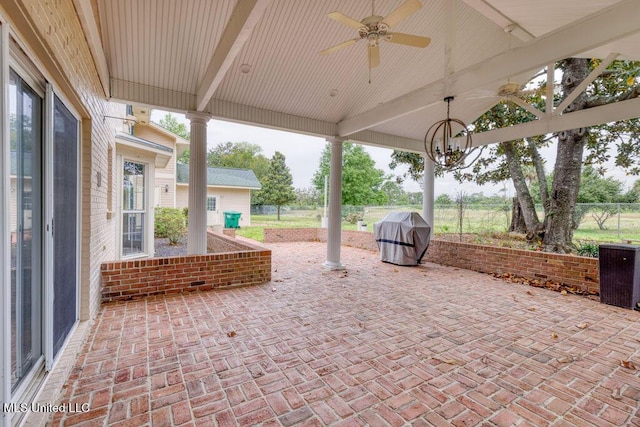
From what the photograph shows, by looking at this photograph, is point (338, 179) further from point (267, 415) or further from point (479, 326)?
point (267, 415)

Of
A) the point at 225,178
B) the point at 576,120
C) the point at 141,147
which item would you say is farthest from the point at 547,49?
the point at 225,178

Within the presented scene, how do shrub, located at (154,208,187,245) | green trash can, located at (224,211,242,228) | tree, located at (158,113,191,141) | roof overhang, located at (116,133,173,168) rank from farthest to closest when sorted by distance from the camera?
tree, located at (158,113,191,141)
green trash can, located at (224,211,242,228)
shrub, located at (154,208,187,245)
roof overhang, located at (116,133,173,168)

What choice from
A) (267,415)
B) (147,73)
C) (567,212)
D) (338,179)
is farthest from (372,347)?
(567,212)

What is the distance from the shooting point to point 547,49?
325 cm

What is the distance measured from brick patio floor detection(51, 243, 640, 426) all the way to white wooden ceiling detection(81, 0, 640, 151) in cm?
303

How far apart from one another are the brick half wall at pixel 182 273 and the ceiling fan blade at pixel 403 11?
400 cm

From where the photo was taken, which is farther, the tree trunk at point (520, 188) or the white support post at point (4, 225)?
the tree trunk at point (520, 188)

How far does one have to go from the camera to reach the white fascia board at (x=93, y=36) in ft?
8.25

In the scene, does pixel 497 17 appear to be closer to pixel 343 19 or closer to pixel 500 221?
pixel 343 19

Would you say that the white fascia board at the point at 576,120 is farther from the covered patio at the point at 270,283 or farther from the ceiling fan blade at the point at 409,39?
the ceiling fan blade at the point at 409,39

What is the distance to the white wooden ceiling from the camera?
3238 millimetres

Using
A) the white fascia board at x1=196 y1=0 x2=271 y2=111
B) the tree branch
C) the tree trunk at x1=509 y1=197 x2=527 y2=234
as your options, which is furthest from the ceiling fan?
the tree trunk at x1=509 y1=197 x2=527 y2=234

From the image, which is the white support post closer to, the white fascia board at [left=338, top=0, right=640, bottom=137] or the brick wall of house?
the white fascia board at [left=338, top=0, right=640, bottom=137]

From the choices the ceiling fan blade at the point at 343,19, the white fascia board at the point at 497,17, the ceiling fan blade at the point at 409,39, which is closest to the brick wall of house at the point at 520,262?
the white fascia board at the point at 497,17
